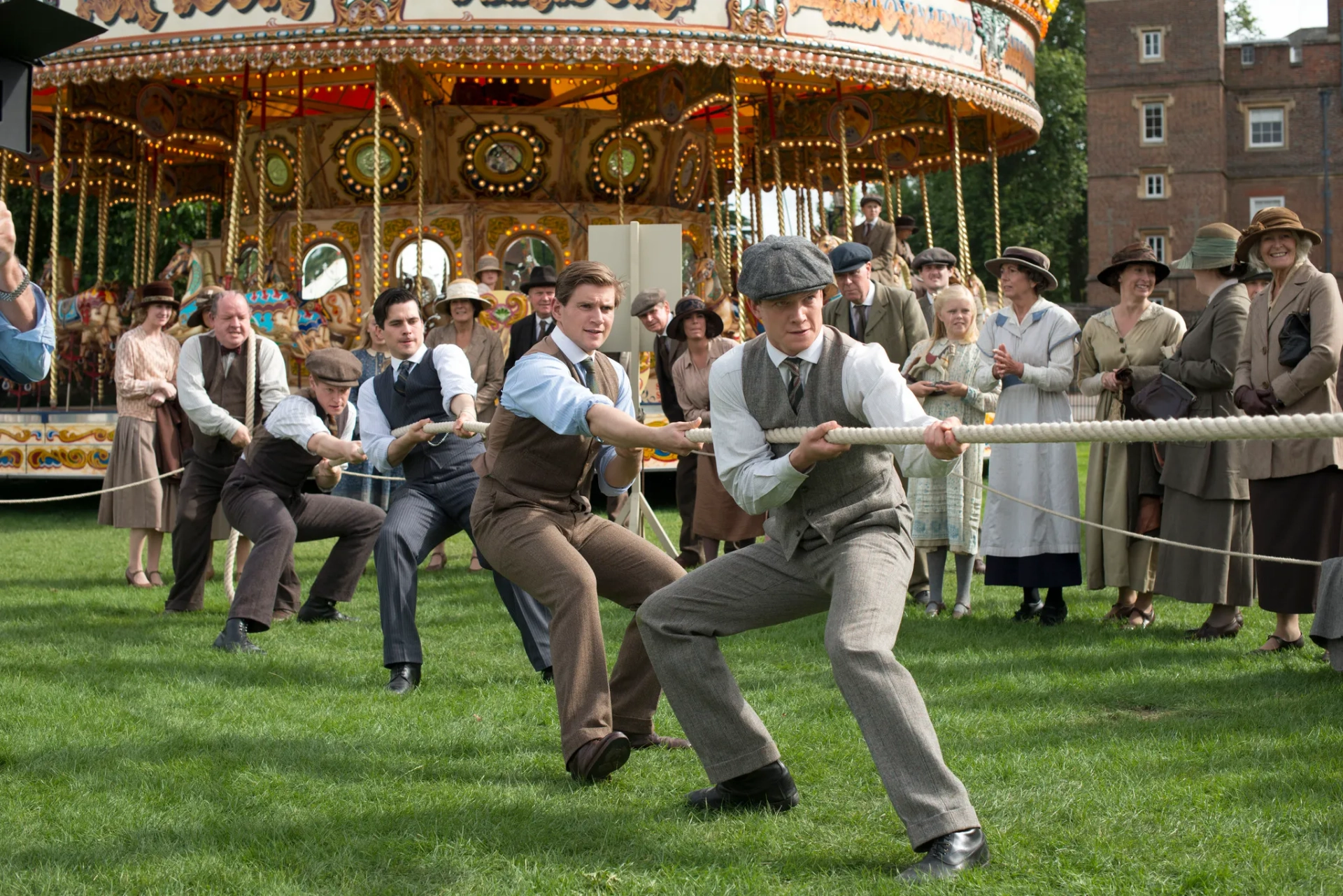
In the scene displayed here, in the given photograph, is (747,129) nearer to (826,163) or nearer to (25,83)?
(826,163)

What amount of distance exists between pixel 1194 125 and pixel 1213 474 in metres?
47.7

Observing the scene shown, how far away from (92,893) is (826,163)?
731 inches

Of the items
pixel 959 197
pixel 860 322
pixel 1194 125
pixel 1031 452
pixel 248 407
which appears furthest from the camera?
pixel 1194 125

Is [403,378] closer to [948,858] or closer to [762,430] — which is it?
[762,430]

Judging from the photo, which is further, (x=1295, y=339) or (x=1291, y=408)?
(x=1291, y=408)

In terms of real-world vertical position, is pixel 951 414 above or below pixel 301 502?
above

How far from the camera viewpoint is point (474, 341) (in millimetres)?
10805

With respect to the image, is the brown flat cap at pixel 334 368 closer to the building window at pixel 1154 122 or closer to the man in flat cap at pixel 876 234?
the man in flat cap at pixel 876 234

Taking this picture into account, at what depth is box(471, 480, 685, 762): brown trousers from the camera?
16.7 ft

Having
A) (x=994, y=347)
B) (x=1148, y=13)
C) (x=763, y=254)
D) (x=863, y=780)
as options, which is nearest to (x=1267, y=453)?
(x=994, y=347)

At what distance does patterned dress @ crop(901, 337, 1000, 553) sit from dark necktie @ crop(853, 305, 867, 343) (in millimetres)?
470

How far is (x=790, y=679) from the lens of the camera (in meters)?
6.68

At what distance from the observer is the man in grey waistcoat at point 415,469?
668 cm

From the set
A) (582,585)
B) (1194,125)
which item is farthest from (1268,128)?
(582,585)
